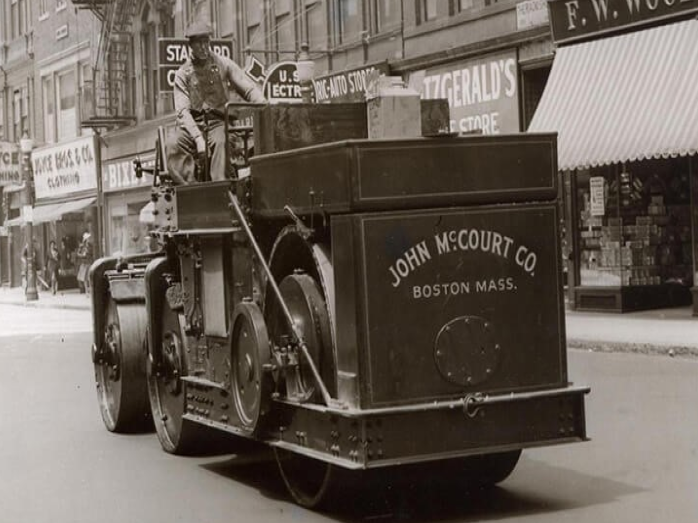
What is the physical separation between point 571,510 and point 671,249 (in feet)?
49.3

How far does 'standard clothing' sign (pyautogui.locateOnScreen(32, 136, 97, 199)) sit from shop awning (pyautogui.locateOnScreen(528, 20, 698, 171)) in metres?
24.9

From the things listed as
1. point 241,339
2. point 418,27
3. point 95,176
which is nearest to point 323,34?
point 418,27

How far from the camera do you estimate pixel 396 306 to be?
6754mm

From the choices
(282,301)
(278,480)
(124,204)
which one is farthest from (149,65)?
(282,301)

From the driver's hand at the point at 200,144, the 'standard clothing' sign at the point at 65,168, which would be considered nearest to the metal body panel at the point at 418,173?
the driver's hand at the point at 200,144

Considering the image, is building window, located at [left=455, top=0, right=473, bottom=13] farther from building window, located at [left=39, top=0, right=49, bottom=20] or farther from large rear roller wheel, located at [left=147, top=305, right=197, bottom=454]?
building window, located at [left=39, top=0, right=49, bottom=20]

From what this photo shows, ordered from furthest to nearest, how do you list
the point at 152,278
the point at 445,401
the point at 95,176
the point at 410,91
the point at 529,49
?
the point at 95,176, the point at 529,49, the point at 152,278, the point at 410,91, the point at 445,401

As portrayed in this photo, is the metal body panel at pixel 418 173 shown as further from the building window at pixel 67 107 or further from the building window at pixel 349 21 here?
the building window at pixel 67 107

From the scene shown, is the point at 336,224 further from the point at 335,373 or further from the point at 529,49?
the point at 529,49

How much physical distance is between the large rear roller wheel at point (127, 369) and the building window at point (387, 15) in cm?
1681

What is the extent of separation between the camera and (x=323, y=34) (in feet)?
96.0

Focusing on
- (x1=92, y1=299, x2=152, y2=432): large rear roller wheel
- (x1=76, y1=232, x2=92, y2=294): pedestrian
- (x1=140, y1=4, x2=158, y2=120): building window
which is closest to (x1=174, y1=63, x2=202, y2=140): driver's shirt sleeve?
(x1=92, y1=299, x2=152, y2=432): large rear roller wheel

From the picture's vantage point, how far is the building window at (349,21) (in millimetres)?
27959

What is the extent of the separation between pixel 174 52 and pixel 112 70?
1185 centimetres
